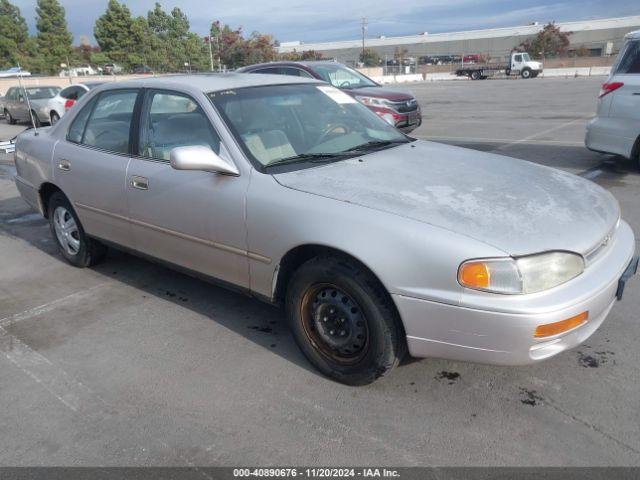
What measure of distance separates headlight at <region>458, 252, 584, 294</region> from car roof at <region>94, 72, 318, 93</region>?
7.00ft

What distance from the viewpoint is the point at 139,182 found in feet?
12.1

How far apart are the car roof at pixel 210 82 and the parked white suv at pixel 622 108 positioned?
16.1ft

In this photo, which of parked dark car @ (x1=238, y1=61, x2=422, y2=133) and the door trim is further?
parked dark car @ (x1=238, y1=61, x2=422, y2=133)

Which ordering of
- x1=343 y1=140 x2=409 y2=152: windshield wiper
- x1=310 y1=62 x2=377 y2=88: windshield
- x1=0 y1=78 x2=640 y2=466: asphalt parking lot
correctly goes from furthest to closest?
1. x1=310 y1=62 x2=377 y2=88: windshield
2. x1=343 y1=140 x2=409 y2=152: windshield wiper
3. x1=0 y1=78 x2=640 y2=466: asphalt parking lot

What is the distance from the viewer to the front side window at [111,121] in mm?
3965

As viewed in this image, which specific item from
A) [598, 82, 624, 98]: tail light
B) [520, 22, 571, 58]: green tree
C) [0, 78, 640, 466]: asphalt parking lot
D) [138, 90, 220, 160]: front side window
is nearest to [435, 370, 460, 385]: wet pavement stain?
[0, 78, 640, 466]: asphalt parking lot

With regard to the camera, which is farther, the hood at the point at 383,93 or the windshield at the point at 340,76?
the windshield at the point at 340,76

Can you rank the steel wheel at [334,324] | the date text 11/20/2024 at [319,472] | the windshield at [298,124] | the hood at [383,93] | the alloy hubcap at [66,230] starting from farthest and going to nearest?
the hood at [383,93] < the alloy hubcap at [66,230] < the windshield at [298,124] < the steel wheel at [334,324] < the date text 11/20/2024 at [319,472]

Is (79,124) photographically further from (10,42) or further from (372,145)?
(10,42)

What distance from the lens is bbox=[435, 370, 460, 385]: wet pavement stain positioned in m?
2.94

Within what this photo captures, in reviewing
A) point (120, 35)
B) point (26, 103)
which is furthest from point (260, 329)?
point (120, 35)

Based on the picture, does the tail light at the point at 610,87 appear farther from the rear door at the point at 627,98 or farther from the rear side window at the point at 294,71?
the rear side window at the point at 294,71

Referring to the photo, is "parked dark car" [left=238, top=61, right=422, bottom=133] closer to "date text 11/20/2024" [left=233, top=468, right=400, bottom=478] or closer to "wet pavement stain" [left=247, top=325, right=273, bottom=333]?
"wet pavement stain" [left=247, top=325, right=273, bottom=333]

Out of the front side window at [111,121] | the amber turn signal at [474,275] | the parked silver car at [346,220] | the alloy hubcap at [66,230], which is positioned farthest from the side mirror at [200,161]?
the alloy hubcap at [66,230]
